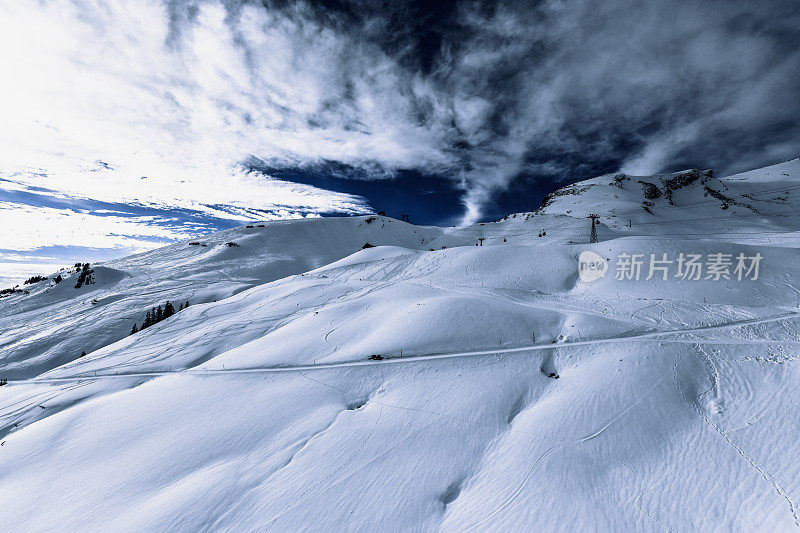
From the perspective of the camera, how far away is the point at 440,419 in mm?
5414

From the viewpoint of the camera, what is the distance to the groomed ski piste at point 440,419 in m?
3.88

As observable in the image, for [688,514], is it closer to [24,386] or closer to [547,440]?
[547,440]

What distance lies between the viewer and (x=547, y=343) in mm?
7680

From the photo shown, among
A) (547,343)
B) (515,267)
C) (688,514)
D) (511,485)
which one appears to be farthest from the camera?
(515,267)

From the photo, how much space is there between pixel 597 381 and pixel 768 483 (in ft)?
7.46

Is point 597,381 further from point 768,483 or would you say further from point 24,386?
point 24,386

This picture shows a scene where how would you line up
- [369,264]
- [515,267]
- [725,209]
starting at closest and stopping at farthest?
[515,267], [369,264], [725,209]

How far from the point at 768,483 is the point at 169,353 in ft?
50.7

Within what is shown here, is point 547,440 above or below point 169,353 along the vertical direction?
above

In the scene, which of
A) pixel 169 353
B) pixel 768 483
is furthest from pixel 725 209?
pixel 169 353

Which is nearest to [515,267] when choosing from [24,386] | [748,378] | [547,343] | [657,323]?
[657,323]

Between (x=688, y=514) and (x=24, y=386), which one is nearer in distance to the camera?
(x=688, y=514)

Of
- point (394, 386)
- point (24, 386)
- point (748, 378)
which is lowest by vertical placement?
point (24, 386)

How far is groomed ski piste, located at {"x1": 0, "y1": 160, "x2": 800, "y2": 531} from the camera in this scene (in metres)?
3.88
